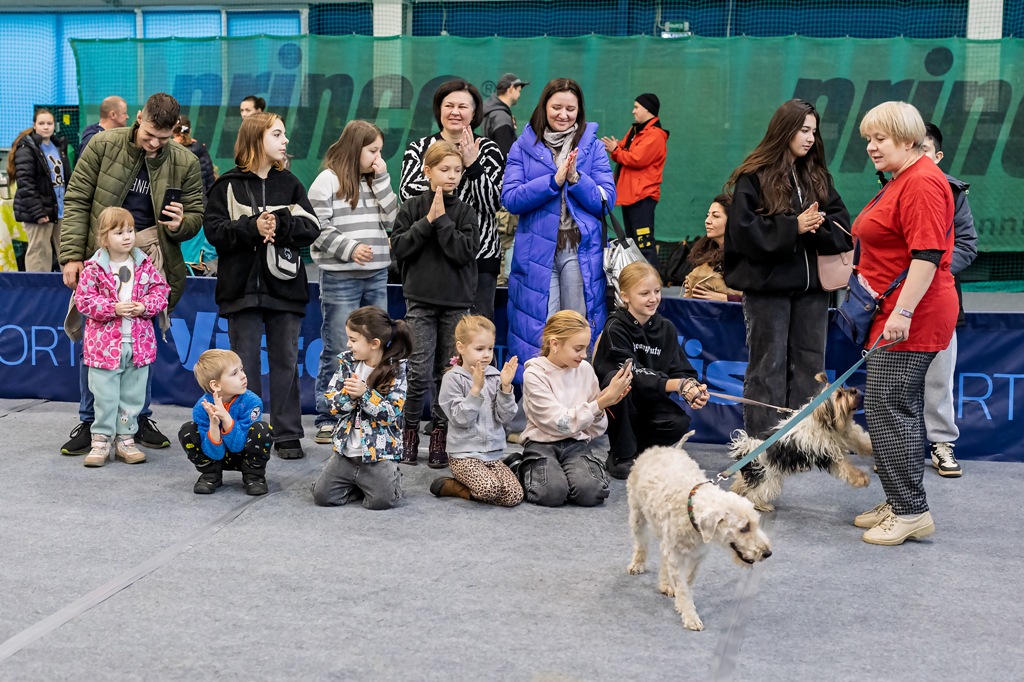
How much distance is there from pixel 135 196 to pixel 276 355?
109 centimetres

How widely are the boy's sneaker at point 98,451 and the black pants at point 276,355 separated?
752 millimetres

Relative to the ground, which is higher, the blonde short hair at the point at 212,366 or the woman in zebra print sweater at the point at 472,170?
the woman in zebra print sweater at the point at 472,170

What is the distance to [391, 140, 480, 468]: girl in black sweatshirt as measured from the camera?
17.4 ft

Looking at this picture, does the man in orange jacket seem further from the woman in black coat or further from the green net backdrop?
the woman in black coat

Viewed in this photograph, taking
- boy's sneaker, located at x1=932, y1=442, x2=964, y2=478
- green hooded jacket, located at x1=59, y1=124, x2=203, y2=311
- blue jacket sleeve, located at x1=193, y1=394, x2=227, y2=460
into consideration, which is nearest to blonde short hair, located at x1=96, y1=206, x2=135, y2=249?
green hooded jacket, located at x1=59, y1=124, x2=203, y2=311

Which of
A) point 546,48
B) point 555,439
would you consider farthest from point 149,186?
point 546,48

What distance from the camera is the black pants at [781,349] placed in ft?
16.9

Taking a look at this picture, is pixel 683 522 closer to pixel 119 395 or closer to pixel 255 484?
pixel 255 484

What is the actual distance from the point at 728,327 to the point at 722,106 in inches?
206

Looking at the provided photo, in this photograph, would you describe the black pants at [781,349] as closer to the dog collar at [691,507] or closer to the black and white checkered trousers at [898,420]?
the black and white checkered trousers at [898,420]

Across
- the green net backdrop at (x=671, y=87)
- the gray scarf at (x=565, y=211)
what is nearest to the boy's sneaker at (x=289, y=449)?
the gray scarf at (x=565, y=211)

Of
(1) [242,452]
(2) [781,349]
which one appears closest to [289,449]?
(1) [242,452]

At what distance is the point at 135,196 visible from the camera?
18.4ft

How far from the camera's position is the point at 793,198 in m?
5.04
